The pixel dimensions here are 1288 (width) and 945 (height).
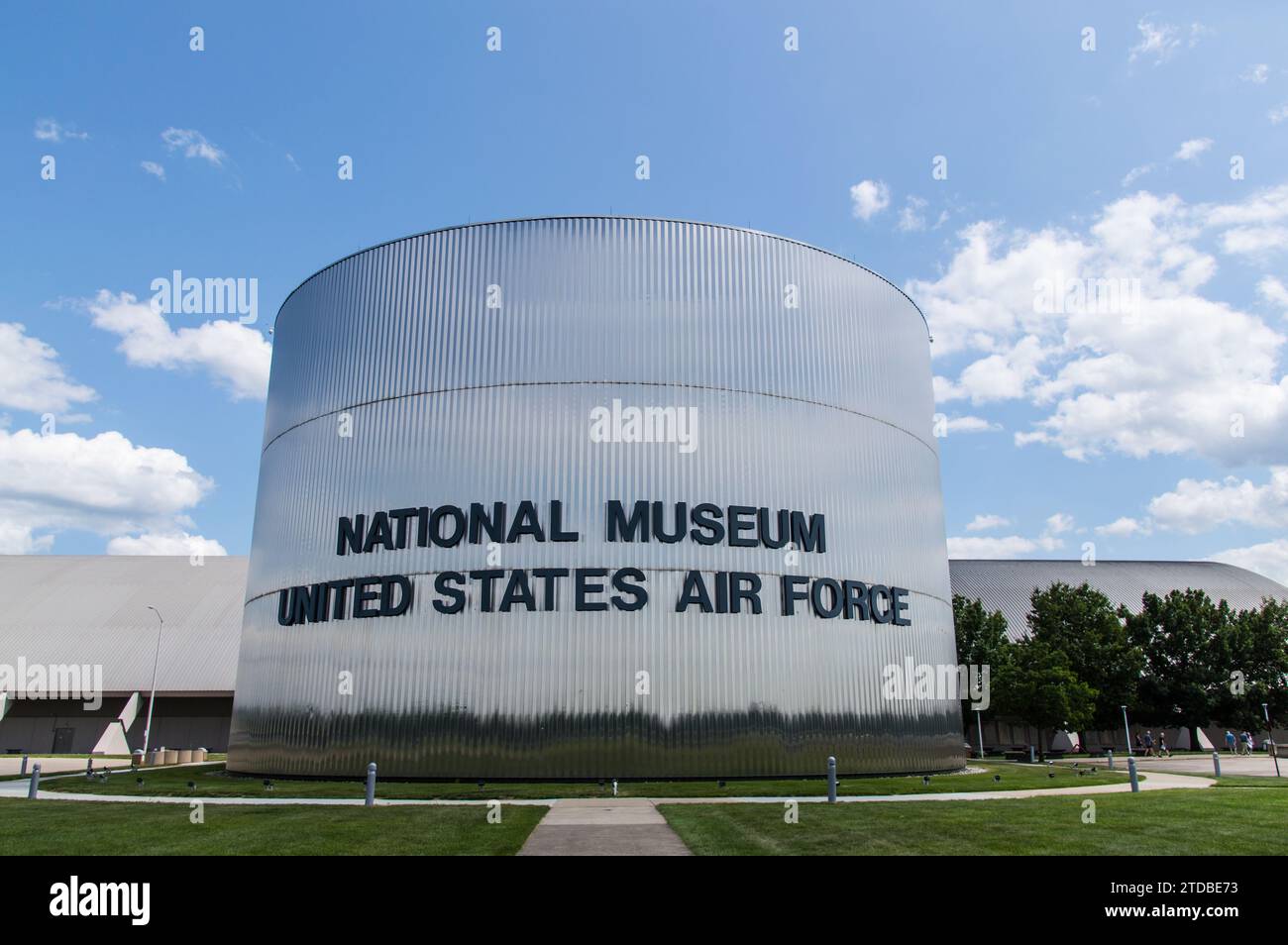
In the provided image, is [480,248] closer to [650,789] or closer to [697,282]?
[697,282]

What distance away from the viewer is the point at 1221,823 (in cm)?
1533

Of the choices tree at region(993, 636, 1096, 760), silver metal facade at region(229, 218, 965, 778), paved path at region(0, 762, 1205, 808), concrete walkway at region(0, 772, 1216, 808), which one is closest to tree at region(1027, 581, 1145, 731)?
tree at region(993, 636, 1096, 760)

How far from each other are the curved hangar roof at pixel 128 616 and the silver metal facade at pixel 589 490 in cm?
3354

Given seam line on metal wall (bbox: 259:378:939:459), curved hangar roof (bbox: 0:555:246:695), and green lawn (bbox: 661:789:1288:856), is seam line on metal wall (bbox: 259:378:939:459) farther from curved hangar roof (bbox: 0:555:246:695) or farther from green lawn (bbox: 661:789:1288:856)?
curved hangar roof (bbox: 0:555:246:695)

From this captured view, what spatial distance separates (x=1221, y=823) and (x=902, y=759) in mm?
13779

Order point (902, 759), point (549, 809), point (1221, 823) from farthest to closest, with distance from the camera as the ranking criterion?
point (902, 759) < point (549, 809) < point (1221, 823)

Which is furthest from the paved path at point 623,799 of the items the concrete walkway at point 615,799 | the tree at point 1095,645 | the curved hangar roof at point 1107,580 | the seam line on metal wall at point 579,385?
the curved hangar roof at point 1107,580

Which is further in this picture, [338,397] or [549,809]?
[338,397]

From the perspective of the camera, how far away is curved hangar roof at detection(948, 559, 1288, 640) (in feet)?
249

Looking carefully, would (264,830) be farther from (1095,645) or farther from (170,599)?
(170,599)

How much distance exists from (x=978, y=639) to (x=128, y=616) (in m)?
58.3

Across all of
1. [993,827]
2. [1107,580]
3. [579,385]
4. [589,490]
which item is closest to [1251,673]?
[1107,580]
